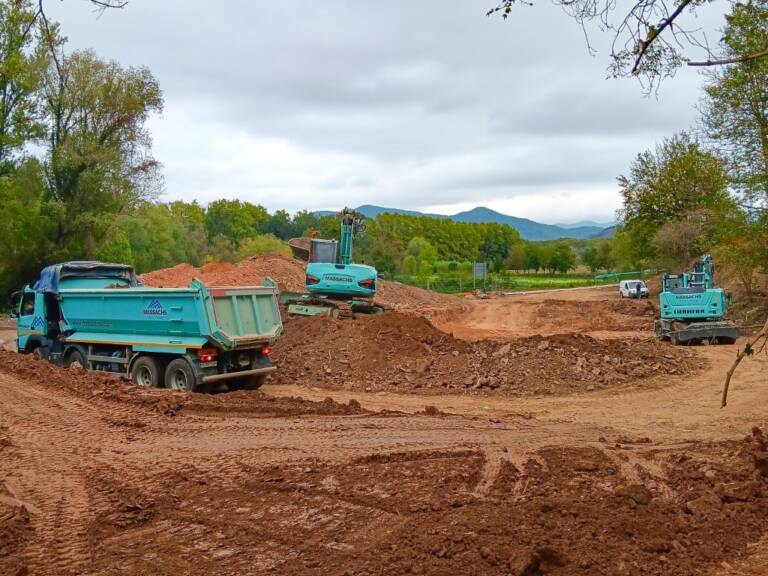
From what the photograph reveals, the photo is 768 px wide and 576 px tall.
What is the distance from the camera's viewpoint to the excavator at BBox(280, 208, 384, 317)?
18469mm

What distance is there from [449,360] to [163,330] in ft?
19.9

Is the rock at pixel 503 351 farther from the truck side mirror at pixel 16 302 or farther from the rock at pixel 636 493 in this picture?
the truck side mirror at pixel 16 302

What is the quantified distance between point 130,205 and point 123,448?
34.6m

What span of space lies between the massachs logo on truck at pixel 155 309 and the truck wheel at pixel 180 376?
940mm

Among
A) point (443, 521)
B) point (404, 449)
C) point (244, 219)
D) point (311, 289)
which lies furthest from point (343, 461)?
point (244, 219)

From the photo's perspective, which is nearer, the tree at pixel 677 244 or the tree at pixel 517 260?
the tree at pixel 677 244

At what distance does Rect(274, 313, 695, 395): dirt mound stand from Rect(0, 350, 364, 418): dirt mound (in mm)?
3054

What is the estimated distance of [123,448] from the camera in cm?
848

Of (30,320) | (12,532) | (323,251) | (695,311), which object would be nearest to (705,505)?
(12,532)

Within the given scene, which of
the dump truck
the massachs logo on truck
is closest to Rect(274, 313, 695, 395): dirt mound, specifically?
the massachs logo on truck

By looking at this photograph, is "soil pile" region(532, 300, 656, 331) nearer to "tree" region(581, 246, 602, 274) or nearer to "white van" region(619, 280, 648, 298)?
"white van" region(619, 280, 648, 298)

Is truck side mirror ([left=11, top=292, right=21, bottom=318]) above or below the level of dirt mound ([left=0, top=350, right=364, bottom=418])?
above

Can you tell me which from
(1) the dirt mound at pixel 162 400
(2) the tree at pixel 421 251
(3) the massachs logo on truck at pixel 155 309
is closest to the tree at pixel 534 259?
(2) the tree at pixel 421 251

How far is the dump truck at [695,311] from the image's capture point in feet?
69.3
